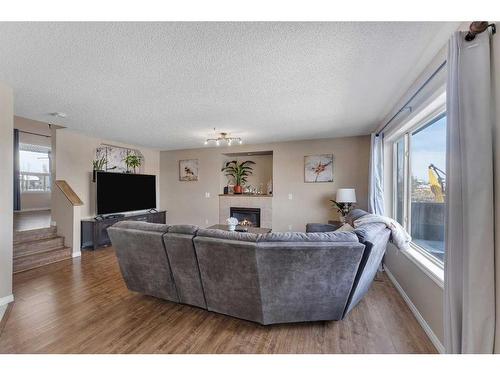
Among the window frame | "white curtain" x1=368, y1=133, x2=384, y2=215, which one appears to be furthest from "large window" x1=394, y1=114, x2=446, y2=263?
"white curtain" x1=368, y1=133, x2=384, y2=215

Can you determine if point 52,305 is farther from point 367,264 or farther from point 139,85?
point 367,264

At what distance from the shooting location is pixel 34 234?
13.3 ft

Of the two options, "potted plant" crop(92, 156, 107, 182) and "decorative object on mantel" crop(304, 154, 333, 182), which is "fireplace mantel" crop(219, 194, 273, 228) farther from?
"potted plant" crop(92, 156, 107, 182)

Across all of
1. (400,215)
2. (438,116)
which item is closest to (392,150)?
(400,215)

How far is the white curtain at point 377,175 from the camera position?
12.1ft

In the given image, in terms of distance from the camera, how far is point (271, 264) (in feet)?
6.34

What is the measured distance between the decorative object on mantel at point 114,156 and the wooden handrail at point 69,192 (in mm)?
876

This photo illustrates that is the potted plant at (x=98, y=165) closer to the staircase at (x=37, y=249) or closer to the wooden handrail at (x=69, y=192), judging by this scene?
the wooden handrail at (x=69, y=192)

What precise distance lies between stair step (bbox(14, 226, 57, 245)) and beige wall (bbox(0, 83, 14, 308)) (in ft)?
Result: 5.25

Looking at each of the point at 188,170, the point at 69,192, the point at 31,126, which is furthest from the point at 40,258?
the point at 31,126

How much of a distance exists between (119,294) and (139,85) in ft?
7.82

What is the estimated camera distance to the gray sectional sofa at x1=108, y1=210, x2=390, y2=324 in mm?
1908

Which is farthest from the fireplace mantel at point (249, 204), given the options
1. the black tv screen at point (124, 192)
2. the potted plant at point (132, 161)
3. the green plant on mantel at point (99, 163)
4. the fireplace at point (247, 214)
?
the green plant on mantel at point (99, 163)

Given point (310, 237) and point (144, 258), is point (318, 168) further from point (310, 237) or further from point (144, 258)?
point (144, 258)
